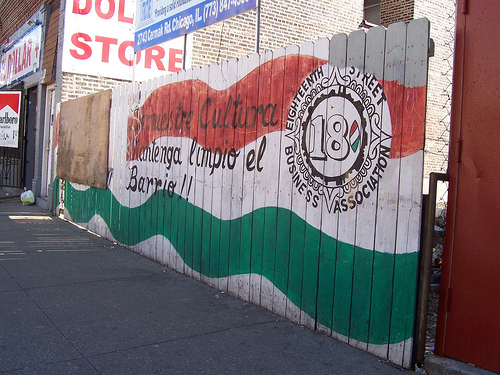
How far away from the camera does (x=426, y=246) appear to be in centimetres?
349

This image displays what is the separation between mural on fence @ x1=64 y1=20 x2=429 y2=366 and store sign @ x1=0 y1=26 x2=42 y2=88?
835cm

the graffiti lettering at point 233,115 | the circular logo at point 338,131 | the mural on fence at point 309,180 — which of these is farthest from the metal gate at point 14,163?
the circular logo at point 338,131

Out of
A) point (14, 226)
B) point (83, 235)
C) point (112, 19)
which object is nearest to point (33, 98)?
point (112, 19)

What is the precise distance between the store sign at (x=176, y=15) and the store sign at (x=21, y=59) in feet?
17.8

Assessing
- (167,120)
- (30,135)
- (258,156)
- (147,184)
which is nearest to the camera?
(258,156)

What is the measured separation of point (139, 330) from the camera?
13.9ft

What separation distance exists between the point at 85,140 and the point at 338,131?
6417mm

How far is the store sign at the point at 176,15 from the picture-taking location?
6672mm

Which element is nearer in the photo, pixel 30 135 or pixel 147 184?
pixel 147 184

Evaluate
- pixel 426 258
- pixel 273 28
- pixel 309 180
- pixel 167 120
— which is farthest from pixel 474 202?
pixel 273 28

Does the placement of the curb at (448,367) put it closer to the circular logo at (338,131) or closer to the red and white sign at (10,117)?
the circular logo at (338,131)

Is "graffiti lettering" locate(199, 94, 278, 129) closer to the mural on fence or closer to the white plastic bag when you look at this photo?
the mural on fence

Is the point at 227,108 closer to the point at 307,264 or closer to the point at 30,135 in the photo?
the point at 307,264

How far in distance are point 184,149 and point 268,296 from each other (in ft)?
7.55
